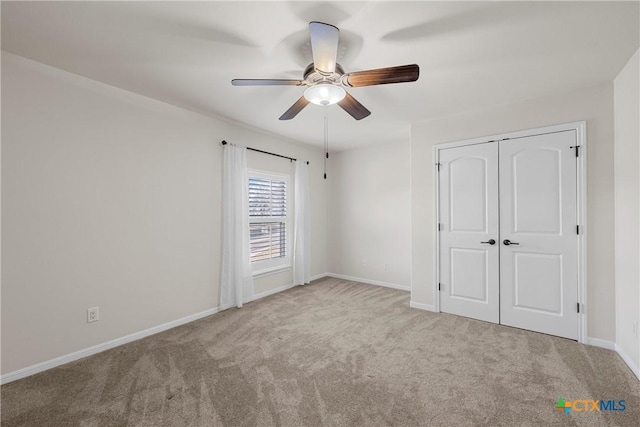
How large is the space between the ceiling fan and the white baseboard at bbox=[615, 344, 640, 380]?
2.81 meters

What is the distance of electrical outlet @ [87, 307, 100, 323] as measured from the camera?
8.50ft

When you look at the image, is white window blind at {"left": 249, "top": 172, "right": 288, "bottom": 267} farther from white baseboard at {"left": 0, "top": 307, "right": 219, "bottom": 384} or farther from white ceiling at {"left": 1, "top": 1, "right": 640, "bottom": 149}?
white ceiling at {"left": 1, "top": 1, "right": 640, "bottom": 149}

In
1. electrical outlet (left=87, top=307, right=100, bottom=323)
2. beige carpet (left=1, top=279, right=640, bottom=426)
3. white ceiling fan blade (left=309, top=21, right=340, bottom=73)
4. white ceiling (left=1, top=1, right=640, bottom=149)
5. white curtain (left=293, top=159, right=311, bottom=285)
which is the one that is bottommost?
beige carpet (left=1, top=279, right=640, bottom=426)

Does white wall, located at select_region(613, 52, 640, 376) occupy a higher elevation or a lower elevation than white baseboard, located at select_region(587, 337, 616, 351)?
higher

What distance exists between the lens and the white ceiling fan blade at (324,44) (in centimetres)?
168

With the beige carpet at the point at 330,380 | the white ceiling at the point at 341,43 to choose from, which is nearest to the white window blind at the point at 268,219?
the beige carpet at the point at 330,380

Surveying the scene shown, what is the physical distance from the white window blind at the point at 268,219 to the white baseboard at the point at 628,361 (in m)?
3.94

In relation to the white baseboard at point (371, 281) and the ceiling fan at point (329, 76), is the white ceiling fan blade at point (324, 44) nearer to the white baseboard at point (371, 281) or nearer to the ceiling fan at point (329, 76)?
the ceiling fan at point (329, 76)

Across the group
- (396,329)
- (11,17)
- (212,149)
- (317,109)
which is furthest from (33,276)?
(396,329)

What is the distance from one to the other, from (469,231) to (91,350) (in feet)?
13.4

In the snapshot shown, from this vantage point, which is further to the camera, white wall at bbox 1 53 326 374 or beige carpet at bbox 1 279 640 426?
white wall at bbox 1 53 326 374

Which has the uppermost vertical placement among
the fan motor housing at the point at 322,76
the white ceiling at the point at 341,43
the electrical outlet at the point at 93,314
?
the white ceiling at the point at 341,43

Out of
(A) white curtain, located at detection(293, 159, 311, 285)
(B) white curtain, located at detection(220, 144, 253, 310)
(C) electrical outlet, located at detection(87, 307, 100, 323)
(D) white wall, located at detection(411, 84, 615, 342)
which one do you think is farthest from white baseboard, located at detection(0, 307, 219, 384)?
(D) white wall, located at detection(411, 84, 615, 342)

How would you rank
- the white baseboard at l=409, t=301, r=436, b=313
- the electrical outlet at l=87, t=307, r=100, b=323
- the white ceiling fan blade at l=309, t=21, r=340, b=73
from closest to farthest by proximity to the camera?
1. the white ceiling fan blade at l=309, t=21, r=340, b=73
2. the electrical outlet at l=87, t=307, r=100, b=323
3. the white baseboard at l=409, t=301, r=436, b=313
